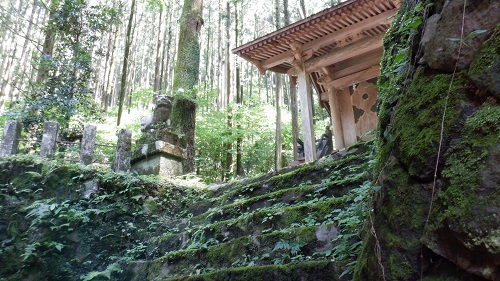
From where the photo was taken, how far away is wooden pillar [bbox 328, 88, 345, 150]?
10344 mm

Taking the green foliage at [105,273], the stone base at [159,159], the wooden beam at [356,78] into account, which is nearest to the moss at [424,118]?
the green foliage at [105,273]

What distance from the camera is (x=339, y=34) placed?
8.28m

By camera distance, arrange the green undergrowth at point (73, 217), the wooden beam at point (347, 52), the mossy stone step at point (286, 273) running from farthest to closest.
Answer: the wooden beam at point (347, 52)
the green undergrowth at point (73, 217)
the mossy stone step at point (286, 273)

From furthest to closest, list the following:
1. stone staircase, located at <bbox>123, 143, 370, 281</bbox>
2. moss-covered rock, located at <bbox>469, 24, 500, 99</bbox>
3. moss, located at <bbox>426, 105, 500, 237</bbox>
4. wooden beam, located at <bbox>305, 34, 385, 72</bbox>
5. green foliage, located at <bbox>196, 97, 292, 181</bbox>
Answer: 1. green foliage, located at <bbox>196, 97, 292, 181</bbox>
2. wooden beam, located at <bbox>305, 34, 385, 72</bbox>
3. stone staircase, located at <bbox>123, 143, 370, 281</bbox>
4. moss-covered rock, located at <bbox>469, 24, 500, 99</bbox>
5. moss, located at <bbox>426, 105, 500, 237</bbox>

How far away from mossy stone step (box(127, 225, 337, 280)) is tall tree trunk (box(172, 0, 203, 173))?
3888 millimetres

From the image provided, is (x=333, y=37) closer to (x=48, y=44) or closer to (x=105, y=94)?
(x=48, y=44)

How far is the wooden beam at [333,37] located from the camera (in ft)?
25.4

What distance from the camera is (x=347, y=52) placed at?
861 centimetres

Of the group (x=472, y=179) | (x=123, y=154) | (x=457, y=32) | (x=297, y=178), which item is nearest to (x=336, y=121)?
(x=297, y=178)

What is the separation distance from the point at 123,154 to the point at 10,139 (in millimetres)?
2557

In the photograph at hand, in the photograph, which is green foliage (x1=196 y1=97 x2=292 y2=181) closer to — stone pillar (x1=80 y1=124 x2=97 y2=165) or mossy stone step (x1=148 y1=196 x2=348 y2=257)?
stone pillar (x1=80 y1=124 x2=97 y2=165)

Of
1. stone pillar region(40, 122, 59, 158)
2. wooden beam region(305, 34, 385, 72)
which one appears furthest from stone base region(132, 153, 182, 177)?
wooden beam region(305, 34, 385, 72)

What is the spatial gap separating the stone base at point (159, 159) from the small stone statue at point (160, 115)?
0.56m

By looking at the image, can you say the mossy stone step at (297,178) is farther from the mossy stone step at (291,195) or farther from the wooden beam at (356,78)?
the wooden beam at (356,78)
